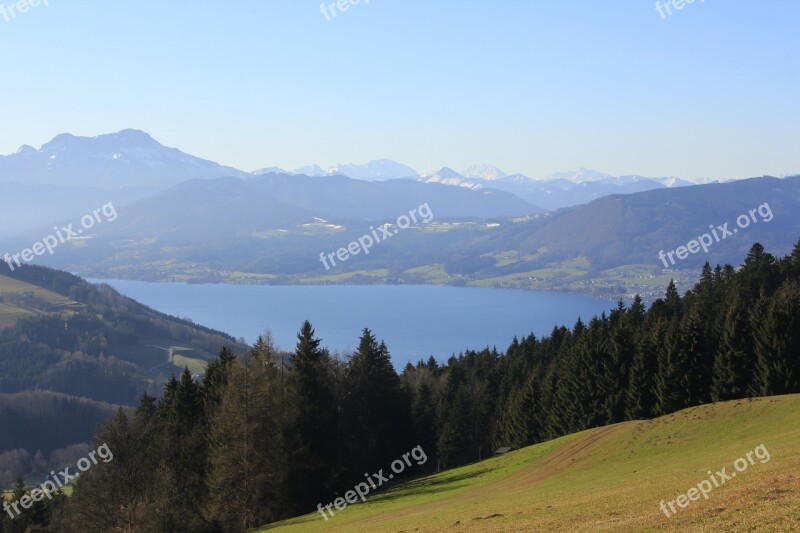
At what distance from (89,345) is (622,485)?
159 m

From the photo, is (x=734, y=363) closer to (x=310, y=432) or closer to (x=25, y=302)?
(x=310, y=432)

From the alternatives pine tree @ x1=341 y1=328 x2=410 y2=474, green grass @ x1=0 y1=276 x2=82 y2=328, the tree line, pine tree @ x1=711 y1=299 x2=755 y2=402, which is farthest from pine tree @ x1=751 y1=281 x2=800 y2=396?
green grass @ x1=0 y1=276 x2=82 y2=328

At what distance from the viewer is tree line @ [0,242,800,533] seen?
106ft

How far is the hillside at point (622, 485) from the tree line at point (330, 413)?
11.1ft

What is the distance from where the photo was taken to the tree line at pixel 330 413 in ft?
106

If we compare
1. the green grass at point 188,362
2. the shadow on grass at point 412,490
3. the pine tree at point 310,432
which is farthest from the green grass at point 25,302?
the shadow on grass at point 412,490

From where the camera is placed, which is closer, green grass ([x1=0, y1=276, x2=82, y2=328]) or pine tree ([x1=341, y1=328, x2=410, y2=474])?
pine tree ([x1=341, y1=328, x2=410, y2=474])

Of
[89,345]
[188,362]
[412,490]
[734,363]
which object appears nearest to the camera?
[412,490]

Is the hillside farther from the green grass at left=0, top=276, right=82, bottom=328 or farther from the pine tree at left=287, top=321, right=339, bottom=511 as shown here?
the green grass at left=0, top=276, right=82, bottom=328

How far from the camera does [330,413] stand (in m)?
36.5

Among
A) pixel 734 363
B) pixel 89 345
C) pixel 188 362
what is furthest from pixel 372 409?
pixel 89 345

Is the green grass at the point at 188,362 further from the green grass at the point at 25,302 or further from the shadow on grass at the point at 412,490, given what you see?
the shadow on grass at the point at 412,490

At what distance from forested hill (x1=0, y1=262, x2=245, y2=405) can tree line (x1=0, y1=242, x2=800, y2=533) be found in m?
100

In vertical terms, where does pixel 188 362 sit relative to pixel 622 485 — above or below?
above
